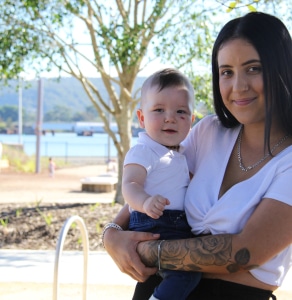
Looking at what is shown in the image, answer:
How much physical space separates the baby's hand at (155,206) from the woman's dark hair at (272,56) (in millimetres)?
428

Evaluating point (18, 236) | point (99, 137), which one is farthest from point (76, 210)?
point (99, 137)

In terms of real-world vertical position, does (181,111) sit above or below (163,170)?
above

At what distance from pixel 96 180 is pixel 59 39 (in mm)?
6979

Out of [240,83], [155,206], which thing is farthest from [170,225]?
[240,83]

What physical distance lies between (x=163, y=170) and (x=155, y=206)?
10.6 inches

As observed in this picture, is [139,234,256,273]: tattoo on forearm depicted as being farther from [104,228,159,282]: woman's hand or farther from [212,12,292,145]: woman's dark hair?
[212,12,292,145]: woman's dark hair

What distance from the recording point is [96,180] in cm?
1648

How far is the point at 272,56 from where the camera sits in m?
2.17

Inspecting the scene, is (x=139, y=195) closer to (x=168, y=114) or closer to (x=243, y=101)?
(x=168, y=114)

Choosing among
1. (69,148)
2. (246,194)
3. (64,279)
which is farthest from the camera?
(69,148)

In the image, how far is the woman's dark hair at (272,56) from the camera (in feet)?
7.08

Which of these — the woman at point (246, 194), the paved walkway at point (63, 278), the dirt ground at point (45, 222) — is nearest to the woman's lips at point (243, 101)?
the woman at point (246, 194)

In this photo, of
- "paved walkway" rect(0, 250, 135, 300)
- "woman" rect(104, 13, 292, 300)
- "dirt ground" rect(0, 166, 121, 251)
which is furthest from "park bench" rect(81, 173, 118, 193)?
"woman" rect(104, 13, 292, 300)

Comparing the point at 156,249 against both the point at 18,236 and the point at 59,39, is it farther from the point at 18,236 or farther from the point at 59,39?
the point at 59,39
